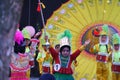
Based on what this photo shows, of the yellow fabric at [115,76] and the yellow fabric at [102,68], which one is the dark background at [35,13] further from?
the yellow fabric at [115,76]

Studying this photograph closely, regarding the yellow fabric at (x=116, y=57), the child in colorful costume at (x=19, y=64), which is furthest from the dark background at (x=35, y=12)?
the yellow fabric at (x=116, y=57)

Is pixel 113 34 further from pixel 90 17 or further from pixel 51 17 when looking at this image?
pixel 51 17

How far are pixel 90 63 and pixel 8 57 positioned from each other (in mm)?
5633

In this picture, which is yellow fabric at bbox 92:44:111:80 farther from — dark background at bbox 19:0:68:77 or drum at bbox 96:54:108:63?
dark background at bbox 19:0:68:77

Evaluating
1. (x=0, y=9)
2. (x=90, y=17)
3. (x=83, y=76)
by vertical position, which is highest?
(x=90, y=17)

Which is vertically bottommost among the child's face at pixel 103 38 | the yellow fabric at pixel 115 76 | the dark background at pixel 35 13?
the yellow fabric at pixel 115 76

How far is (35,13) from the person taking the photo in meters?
9.12

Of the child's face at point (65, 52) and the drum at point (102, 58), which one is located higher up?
the child's face at point (65, 52)

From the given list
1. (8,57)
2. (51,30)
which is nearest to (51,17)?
(51,30)

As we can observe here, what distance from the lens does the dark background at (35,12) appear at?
8923 millimetres

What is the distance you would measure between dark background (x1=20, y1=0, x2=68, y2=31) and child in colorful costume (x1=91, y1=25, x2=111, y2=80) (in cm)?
196

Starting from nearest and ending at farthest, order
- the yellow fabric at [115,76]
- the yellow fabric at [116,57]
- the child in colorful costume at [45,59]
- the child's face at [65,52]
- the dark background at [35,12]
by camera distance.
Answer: the child's face at [65,52] < the yellow fabric at [116,57] < the yellow fabric at [115,76] < the child in colorful costume at [45,59] < the dark background at [35,12]

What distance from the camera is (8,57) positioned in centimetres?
213

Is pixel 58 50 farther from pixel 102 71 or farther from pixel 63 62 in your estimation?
pixel 102 71
